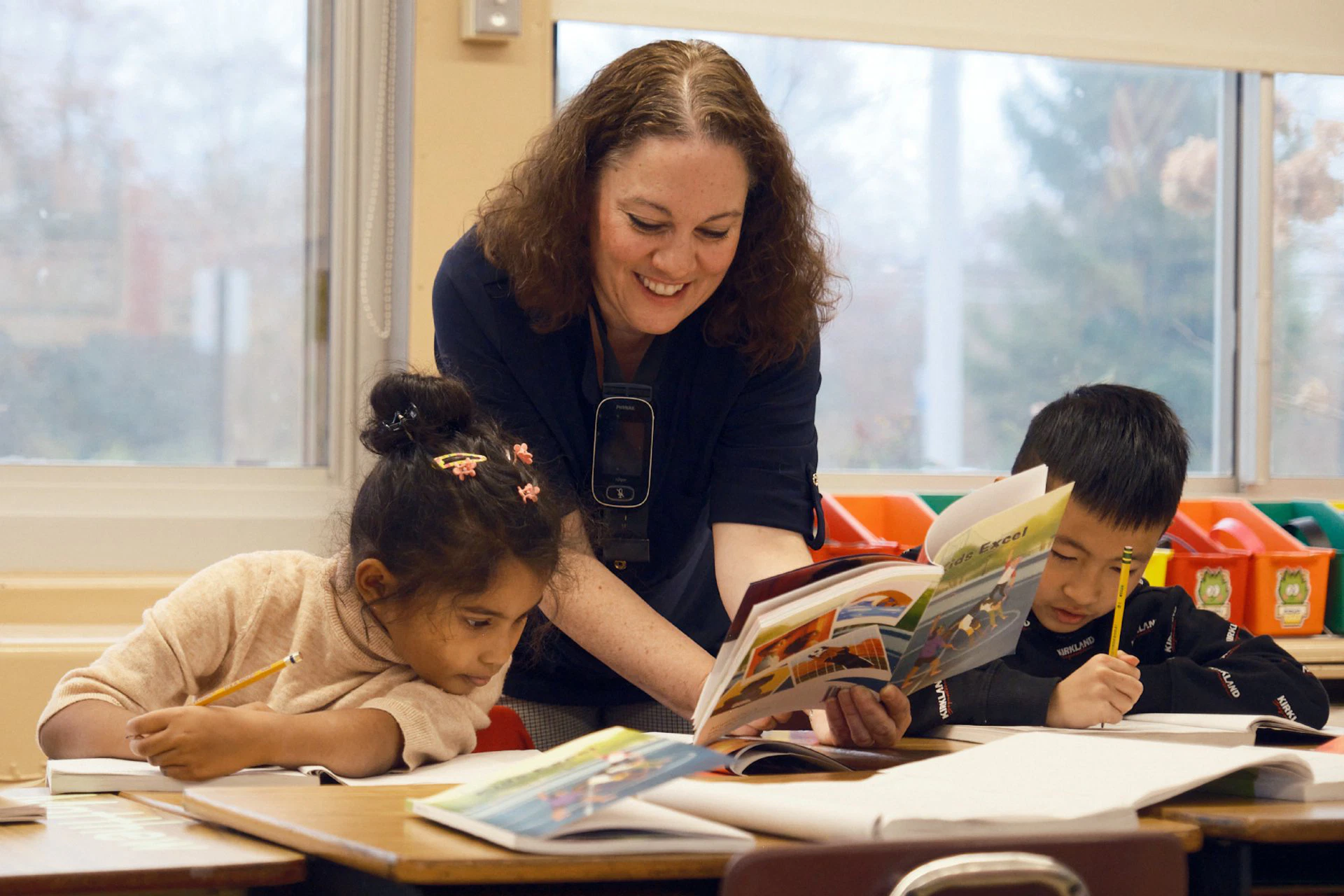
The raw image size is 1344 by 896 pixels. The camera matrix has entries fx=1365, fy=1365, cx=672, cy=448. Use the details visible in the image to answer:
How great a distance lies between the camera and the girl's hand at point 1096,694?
1.42 meters

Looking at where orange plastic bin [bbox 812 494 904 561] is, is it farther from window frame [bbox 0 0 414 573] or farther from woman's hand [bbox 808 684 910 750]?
woman's hand [bbox 808 684 910 750]

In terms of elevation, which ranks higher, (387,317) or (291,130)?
(291,130)

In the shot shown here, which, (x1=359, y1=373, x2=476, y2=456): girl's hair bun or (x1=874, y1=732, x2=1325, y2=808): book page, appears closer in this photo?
(x1=874, y1=732, x2=1325, y2=808): book page

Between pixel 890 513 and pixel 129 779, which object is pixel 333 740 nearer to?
pixel 129 779

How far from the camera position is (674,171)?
147cm

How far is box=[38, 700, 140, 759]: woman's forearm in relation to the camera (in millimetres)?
1247

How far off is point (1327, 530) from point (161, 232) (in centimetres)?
250

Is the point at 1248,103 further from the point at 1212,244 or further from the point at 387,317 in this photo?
the point at 387,317

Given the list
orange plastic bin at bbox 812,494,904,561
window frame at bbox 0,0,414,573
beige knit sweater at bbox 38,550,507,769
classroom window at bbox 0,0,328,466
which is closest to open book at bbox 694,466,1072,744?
beige knit sweater at bbox 38,550,507,769

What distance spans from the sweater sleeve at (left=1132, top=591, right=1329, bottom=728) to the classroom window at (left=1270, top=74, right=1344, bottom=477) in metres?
1.82

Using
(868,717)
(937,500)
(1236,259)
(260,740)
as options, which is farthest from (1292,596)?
(260,740)

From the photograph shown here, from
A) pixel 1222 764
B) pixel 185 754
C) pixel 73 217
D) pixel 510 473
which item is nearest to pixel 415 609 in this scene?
pixel 510 473

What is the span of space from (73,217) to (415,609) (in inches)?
70.1

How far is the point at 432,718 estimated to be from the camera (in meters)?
1.30
